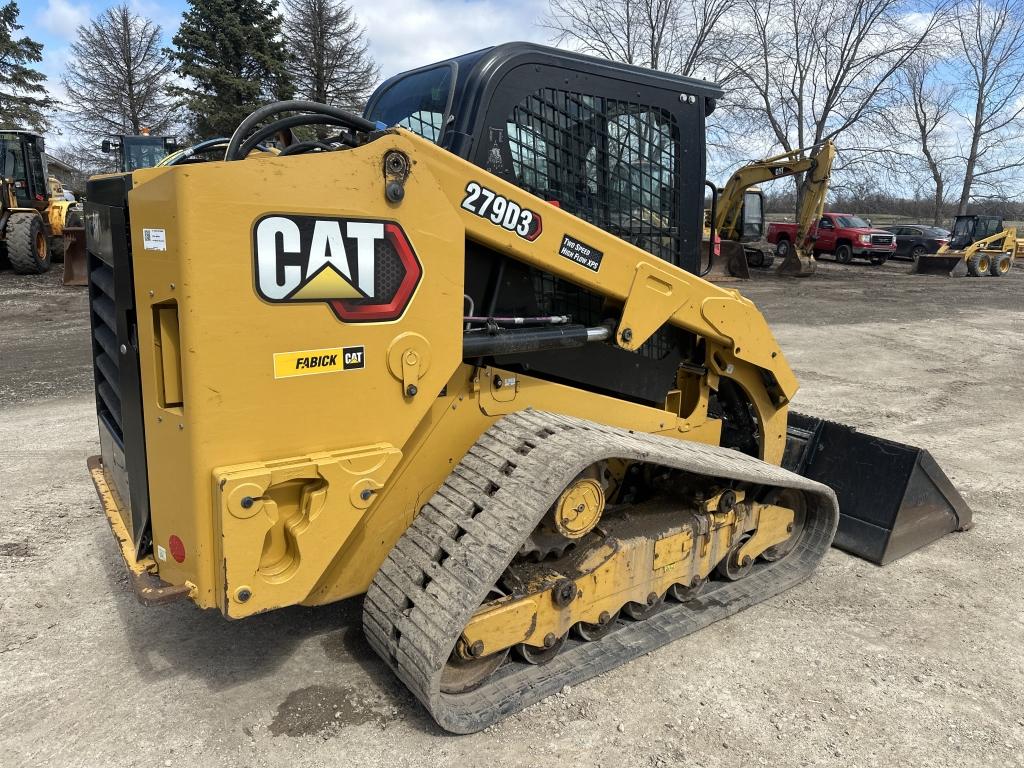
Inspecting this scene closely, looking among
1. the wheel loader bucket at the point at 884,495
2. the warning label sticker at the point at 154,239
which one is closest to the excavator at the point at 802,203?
the wheel loader bucket at the point at 884,495

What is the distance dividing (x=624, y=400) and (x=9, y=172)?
17.3 metres

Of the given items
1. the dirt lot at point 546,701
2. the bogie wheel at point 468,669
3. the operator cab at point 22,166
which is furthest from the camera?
the operator cab at point 22,166

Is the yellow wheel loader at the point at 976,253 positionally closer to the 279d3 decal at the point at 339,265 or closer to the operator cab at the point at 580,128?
the operator cab at the point at 580,128

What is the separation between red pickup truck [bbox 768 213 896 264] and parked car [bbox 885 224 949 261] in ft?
6.23

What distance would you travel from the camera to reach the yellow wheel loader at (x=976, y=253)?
23.2 m

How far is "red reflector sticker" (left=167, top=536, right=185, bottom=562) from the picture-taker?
8.23 ft

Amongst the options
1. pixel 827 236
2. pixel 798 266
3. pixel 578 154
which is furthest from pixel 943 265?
pixel 578 154

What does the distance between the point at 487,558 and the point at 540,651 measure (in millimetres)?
659

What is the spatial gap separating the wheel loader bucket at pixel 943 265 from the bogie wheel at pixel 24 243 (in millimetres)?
23621

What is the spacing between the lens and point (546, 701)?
9.48ft

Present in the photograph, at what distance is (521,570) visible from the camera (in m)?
3.03

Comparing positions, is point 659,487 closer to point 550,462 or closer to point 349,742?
point 550,462

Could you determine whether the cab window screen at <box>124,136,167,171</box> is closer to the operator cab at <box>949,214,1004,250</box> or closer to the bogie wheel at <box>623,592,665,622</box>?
the bogie wheel at <box>623,592,665,622</box>

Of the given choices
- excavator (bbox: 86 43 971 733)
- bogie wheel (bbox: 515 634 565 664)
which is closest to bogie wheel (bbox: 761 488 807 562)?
excavator (bbox: 86 43 971 733)
